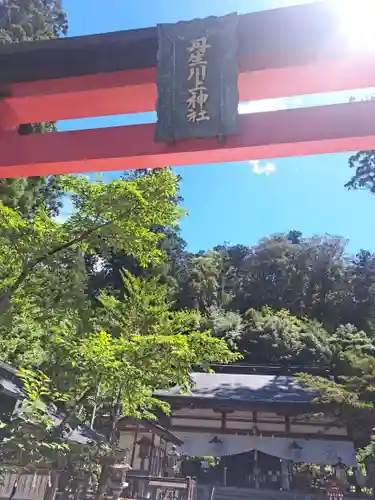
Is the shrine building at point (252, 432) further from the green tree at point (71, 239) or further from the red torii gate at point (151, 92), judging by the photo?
the red torii gate at point (151, 92)

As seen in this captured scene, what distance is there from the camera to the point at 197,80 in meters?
3.28

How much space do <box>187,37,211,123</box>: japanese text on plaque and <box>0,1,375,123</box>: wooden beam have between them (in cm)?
31

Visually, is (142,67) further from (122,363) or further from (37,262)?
(122,363)

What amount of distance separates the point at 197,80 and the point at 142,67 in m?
0.53

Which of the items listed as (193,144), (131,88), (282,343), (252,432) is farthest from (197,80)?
(282,343)

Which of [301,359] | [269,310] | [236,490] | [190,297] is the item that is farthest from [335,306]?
[236,490]

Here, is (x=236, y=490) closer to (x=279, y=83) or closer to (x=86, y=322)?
(x=86, y=322)

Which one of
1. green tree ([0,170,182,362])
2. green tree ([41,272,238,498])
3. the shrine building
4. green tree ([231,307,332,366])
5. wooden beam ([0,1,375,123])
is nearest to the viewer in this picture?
wooden beam ([0,1,375,123])

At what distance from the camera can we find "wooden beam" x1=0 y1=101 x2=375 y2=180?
323 centimetres

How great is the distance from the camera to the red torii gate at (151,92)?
10.5ft

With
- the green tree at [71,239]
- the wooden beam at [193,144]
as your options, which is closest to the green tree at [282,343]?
the green tree at [71,239]

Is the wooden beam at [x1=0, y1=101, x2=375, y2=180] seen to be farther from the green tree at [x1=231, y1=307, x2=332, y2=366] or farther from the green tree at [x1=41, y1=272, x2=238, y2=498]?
the green tree at [x1=231, y1=307, x2=332, y2=366]

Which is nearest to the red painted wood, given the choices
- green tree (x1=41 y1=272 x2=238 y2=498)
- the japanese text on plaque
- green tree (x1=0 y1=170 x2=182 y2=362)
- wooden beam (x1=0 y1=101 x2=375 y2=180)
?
wooden beam (x1=0 y1=101 x2=375 y2=180)

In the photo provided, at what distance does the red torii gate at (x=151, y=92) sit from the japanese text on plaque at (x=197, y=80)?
21 centimetres
